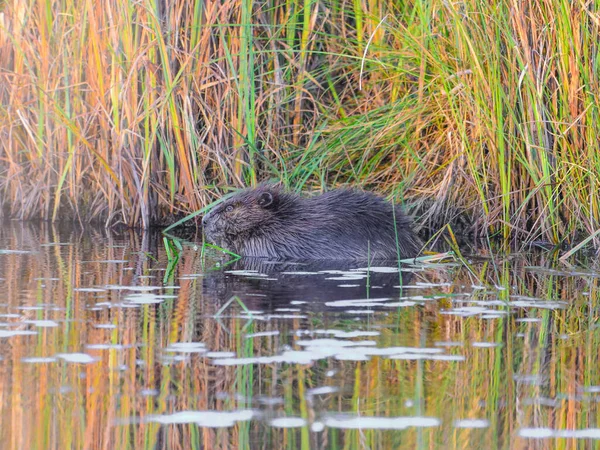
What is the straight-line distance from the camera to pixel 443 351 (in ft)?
11.8

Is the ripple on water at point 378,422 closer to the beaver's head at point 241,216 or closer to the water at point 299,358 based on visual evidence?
the water at point 299,358

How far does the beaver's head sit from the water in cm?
116

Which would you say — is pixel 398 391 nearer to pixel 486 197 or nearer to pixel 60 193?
pixel 486 197

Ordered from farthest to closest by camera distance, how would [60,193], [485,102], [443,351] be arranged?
1. [60,193]
2. [485,102]
3. [443,351]

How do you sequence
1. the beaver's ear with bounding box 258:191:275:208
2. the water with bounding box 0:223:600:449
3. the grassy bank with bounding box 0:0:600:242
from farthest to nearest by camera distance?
1. the beaver's ear with bounding box 258:191:275:208
2. the grassy bank with bounding box 0:0:600:242
3. the water with bounding box 0:223:600:449

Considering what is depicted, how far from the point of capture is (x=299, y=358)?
137 inches

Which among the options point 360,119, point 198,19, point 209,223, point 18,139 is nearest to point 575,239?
point 360,119

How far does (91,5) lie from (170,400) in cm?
484

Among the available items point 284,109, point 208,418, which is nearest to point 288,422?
point 208,418

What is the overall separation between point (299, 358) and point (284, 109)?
4.47m

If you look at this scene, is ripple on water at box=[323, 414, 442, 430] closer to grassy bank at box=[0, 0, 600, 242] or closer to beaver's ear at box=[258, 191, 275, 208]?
grassy bank at box=[0, 0, 600, 242]

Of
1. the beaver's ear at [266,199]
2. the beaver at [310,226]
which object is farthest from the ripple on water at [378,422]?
the beaver's ear at [266,199]

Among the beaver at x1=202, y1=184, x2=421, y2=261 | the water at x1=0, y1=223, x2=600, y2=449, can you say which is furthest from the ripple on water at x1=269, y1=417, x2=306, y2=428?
the beaver at x1=202, y1=184, x2=421, y2=261

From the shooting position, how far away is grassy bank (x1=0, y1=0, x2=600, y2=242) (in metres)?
6.54
